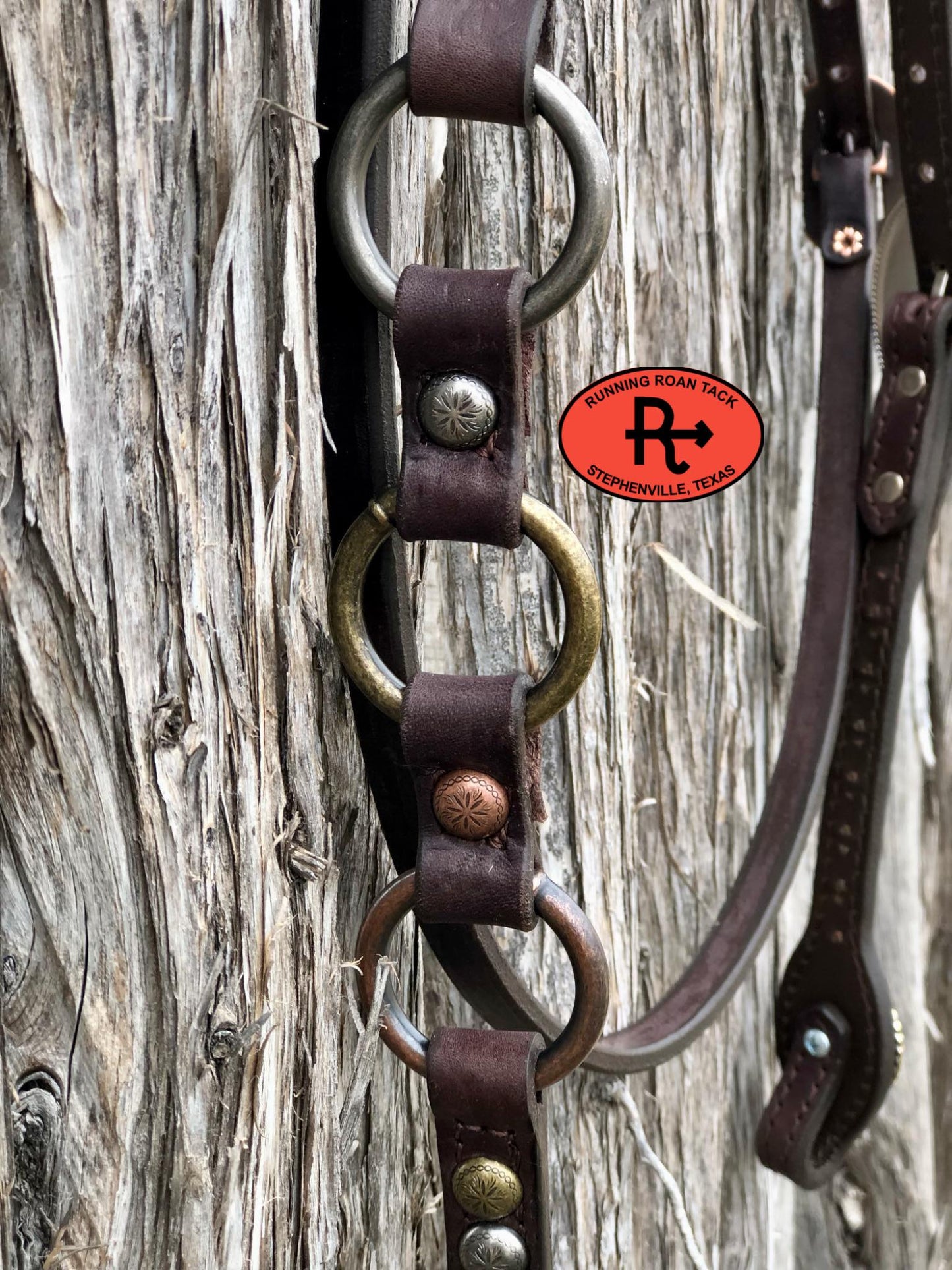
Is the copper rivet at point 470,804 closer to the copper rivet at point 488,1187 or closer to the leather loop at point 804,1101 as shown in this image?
the copper rivet at point 488,1187

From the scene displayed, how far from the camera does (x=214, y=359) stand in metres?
0.71

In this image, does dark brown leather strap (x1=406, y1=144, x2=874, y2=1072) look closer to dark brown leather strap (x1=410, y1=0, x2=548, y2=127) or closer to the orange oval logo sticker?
the orange oval logo sticker

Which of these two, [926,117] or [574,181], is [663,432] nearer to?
[574,181]

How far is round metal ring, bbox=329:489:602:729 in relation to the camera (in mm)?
764

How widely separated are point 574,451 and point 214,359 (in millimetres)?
358

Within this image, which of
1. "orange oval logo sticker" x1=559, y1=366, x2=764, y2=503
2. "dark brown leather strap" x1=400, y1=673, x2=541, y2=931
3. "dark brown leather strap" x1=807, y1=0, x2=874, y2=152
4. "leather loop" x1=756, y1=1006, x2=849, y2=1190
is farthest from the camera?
"leather loop" x1=756, y1=1006, x2=849, y2=1190

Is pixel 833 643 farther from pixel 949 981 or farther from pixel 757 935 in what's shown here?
pixel 949 981

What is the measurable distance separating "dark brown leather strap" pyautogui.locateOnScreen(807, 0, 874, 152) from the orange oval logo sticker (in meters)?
0.40

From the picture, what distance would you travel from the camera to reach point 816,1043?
134cm

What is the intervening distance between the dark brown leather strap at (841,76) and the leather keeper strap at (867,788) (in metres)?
0.17

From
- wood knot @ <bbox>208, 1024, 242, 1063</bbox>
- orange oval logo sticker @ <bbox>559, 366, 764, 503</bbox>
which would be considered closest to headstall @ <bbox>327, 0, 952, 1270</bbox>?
wood knot @ <bbox>208, 1024, 242, 1063</bbox>

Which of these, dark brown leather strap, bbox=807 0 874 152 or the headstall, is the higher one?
dark brown leather strap, bbox=807 0 874 152

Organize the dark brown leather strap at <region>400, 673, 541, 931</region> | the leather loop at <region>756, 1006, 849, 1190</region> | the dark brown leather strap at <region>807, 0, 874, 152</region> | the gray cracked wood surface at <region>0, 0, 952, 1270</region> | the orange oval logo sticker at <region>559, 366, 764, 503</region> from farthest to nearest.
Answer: the leather loop at <region>756, 1006, 849, 1190</region>
the dark brown leather strap at <region>807, 0, 874, 152</region>
the orange oval logo sticker at <region>559, 366, 764, 503</region>
the dark brown leather strap at <region>400, 673, 541, 931</region>
the gray cracked wood surface at <region>0, 0, 952, 1270</region>

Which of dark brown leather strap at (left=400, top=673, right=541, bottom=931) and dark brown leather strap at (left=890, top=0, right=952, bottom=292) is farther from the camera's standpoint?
dark brown leather strap at (left=890, top=0, right=952, bottom=292)
